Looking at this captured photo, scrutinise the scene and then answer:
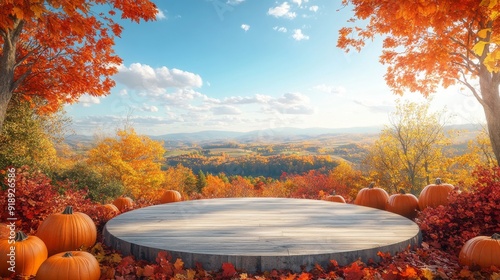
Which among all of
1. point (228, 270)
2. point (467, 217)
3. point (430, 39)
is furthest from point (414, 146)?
Result: point (228, 270)

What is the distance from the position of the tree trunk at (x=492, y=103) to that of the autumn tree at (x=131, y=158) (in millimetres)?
15071

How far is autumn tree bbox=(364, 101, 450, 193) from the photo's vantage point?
1493 centimetres

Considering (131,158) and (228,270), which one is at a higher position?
(228,270)

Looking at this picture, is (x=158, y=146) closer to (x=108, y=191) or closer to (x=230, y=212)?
(x=108, y=191)

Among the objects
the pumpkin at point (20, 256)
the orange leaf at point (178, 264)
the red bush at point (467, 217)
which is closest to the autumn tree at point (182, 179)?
the pumpkin at point (20, 256)

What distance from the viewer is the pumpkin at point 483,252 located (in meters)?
3.15

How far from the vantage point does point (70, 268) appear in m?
2.92

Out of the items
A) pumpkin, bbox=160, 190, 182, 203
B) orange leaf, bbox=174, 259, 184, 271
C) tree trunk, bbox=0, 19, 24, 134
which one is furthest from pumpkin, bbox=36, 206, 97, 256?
tree trunk, bbox=0, 19, 24, 134

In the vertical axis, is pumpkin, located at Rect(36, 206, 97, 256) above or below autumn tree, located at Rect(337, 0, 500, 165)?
below

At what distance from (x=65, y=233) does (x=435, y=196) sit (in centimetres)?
541

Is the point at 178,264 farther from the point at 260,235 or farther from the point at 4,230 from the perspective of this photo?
the point at 4,230

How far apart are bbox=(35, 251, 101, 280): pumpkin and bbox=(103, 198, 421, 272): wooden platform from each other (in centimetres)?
45

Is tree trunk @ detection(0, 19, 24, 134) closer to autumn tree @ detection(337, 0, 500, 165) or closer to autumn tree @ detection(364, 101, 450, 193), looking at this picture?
autumn tree @ detection(337, 0, 500, 165)

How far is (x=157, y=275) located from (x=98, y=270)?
0.60m
